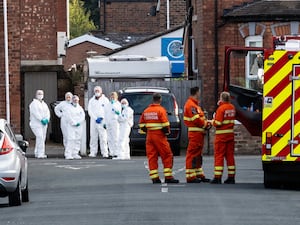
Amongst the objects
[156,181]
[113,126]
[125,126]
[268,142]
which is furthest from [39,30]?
[268,142]

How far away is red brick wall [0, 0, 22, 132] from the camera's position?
117ft

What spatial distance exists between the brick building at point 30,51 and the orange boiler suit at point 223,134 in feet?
50.3

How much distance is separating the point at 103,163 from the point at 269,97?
10.2m

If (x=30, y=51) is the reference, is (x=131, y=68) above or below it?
below

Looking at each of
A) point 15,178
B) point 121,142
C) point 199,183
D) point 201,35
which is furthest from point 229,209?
point 201,35

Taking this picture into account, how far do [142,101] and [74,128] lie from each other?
2153 mm

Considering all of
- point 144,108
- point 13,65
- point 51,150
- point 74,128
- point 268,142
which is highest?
point 13,65

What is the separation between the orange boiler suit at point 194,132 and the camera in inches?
831

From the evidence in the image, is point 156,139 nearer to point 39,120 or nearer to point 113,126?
point 113,126

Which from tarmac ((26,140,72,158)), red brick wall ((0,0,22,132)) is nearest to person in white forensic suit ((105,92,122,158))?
tarmac ((26,140,72,158))

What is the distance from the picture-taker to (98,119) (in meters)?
33.4

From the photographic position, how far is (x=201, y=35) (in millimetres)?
36188

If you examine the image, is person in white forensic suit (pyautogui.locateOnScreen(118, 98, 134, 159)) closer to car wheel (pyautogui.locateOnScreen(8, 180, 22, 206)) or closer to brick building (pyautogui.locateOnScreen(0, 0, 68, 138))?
brick building (pyautogui.locateOnScreen(0, 0, 68, 138))

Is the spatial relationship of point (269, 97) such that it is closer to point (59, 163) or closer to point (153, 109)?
point (153, 109)
